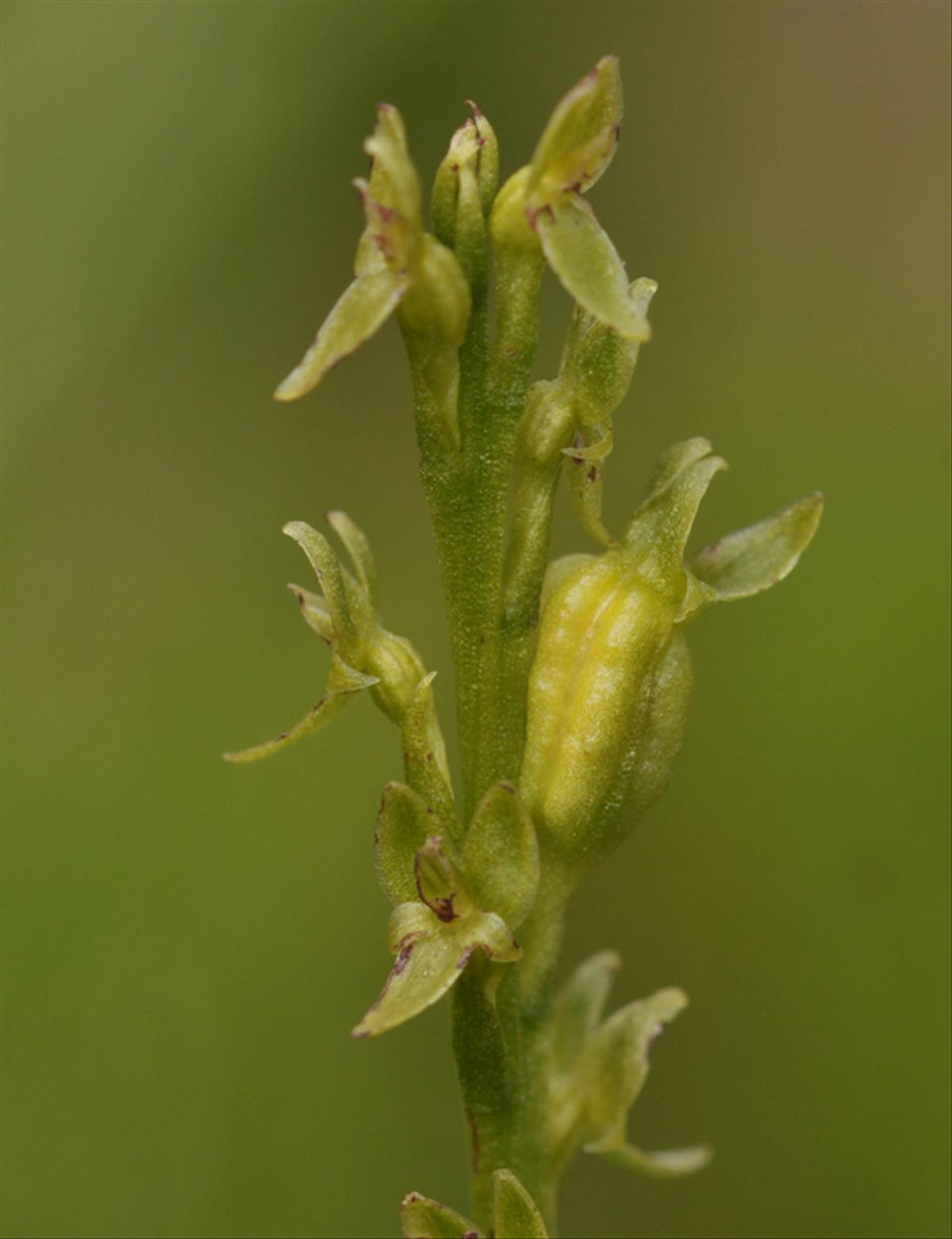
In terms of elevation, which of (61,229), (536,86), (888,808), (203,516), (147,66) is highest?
(536,86)

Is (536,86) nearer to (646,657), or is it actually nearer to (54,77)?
(54,77)

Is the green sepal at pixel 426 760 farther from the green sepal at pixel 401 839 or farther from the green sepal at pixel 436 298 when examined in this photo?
the green sepal at pixel 436 298

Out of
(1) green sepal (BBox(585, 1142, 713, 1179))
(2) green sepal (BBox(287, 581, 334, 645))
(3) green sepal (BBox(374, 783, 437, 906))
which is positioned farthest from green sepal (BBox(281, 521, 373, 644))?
(1) green sepal (BBox(585, 1142, 713, 1179))

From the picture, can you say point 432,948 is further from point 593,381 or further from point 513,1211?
point 593,381

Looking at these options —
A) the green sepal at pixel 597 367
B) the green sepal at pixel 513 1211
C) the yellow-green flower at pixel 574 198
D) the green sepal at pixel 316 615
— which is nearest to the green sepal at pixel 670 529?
the green sepal at pixel 597 367

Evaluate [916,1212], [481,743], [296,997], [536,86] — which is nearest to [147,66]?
[536,86]

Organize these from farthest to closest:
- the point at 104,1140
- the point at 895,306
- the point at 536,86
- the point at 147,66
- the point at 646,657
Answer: the point at 536,86 < the point at 895,306 < the point at 147,66 < the point at 104,1140 < the point at 646,657
